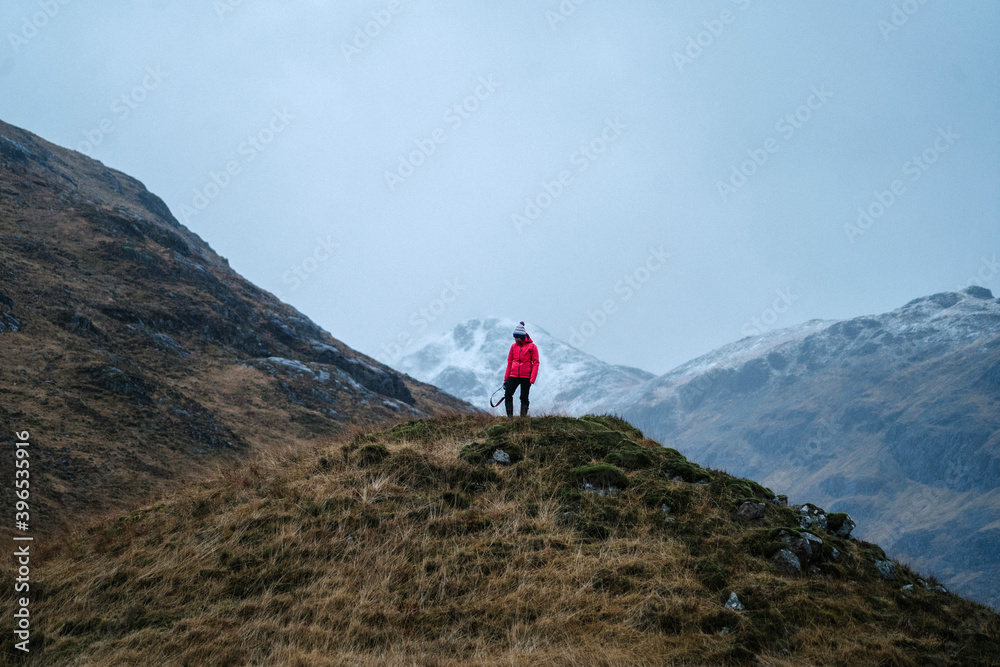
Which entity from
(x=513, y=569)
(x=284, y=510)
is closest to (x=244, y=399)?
(x=284, y=510)

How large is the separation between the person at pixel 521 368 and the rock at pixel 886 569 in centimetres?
850

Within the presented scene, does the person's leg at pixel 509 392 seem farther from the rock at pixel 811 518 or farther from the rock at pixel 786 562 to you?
the rock at pixel 786 562

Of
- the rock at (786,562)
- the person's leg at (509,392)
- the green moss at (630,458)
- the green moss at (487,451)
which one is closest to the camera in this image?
the rock at (786,562)

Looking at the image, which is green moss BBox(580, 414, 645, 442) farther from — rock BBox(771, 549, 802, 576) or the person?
rock BBox(771, 549, 802, 576)

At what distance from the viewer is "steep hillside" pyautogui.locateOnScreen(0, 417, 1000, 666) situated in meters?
6.81

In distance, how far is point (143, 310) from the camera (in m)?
45.3

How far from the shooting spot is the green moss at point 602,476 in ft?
35.6

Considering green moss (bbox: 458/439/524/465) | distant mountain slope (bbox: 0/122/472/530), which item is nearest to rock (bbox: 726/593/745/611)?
green moss (bbox: 458/439/524/465)

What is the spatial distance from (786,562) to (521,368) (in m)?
8.08

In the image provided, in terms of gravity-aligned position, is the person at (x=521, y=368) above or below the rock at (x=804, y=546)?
above

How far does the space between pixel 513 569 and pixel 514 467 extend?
321cm

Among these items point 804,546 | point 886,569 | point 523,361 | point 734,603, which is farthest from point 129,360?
point 886,569

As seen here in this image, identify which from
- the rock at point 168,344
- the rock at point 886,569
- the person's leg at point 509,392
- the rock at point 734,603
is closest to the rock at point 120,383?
the rock at point 168,344

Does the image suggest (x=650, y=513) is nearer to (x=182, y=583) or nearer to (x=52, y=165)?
(x=182, y=583)
